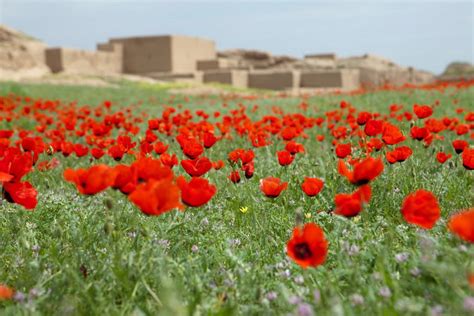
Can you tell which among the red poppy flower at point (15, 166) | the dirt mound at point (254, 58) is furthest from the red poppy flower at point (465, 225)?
the dirt mound at point (254, 58)

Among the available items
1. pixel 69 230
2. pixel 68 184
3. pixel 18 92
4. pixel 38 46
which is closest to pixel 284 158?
pixel 69 230

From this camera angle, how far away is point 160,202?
1760 millimetres

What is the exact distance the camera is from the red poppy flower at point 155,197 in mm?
1675

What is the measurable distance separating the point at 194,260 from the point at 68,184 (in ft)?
7.68

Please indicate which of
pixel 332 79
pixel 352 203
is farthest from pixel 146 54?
pixel 352 203

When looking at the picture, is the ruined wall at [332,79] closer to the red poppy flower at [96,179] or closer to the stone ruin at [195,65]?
the stone ruin at [195,65]

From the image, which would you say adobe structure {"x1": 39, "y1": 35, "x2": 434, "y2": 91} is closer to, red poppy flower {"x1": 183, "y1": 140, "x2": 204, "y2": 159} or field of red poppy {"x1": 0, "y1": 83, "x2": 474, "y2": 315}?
field of red poppy {"x1": 0, "y1": 83, "x2": 474, "y2": 315}

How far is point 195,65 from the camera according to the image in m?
33.0

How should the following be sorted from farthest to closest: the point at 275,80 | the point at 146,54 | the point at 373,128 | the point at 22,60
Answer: the point at 146,54 → the point at 22,60 → the point at 275,80 → the point at 373,128

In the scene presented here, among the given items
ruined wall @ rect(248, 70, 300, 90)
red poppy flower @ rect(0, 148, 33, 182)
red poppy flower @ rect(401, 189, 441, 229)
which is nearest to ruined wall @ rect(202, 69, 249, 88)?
ruined wall @ rect(248, 70, 300, 90)

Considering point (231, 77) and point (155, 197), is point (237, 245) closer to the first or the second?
point (155, 197)

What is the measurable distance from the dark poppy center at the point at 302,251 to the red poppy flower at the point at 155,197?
0.42 metres

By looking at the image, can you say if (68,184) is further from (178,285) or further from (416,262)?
(416,262)

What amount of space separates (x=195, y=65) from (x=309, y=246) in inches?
1258
